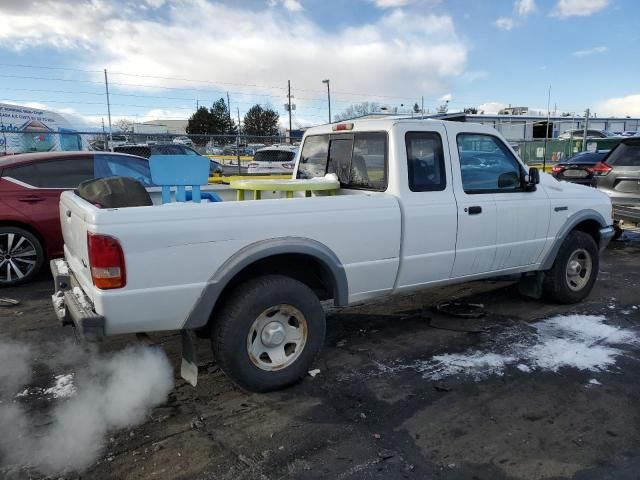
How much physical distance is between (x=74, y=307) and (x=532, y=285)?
4.42 meters

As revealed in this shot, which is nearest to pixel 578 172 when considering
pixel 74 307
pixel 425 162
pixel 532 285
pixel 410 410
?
pixel 532 285

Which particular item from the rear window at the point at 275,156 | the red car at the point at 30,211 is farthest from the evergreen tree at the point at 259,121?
the red car at the point at 30,211

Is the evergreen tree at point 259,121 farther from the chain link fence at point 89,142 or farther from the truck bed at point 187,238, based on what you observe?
the truck bed at point 187,238

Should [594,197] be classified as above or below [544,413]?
above

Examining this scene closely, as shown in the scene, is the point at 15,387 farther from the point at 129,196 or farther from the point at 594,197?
the point at 594,197

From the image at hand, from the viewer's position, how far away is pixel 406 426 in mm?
3137

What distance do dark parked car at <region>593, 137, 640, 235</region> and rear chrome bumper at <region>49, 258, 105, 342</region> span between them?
25.6 ft

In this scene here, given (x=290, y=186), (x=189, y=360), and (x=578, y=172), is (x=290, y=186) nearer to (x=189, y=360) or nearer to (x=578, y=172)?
(x=189, y=360)

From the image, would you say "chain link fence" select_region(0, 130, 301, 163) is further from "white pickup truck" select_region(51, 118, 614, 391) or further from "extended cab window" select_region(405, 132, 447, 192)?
"extended cab window" select_region(405, 132, 447, 192)

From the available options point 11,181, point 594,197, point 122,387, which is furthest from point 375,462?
point 11,181

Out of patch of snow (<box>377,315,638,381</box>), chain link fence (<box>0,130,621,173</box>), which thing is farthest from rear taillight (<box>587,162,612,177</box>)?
chain link fence (<box>0,130,621,173</box>)

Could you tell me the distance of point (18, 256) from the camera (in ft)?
20.1

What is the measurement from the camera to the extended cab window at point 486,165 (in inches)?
173

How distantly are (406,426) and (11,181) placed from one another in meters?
5.54
